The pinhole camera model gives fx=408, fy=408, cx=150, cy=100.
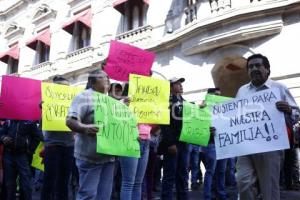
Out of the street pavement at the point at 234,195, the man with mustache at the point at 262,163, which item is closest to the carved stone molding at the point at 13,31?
the street pavement at the point at 234,195

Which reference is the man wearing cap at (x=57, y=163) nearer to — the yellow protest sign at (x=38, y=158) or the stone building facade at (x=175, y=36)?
the yellow protest sign at (x=38, y=158)

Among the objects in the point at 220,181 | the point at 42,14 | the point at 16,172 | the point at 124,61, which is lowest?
Answer: the point at 220,181

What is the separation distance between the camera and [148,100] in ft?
16.0

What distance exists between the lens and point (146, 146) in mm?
4625

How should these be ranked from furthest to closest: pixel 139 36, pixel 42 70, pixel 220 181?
pixel 42 70
pixel 139 36
pixel 220 181

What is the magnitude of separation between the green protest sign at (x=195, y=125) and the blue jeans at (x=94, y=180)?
152cm

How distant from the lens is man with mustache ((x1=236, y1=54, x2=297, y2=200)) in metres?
3.53

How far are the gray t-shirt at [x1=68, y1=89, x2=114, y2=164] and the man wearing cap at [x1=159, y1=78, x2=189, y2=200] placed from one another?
1.50m

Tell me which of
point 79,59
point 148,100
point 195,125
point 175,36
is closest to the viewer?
point 148,100

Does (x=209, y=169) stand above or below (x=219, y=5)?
below

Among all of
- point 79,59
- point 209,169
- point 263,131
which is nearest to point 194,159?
point 209,169

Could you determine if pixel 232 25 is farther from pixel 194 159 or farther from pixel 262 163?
pixel 262 163

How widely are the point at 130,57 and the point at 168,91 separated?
85cm

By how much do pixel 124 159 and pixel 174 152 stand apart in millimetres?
902
